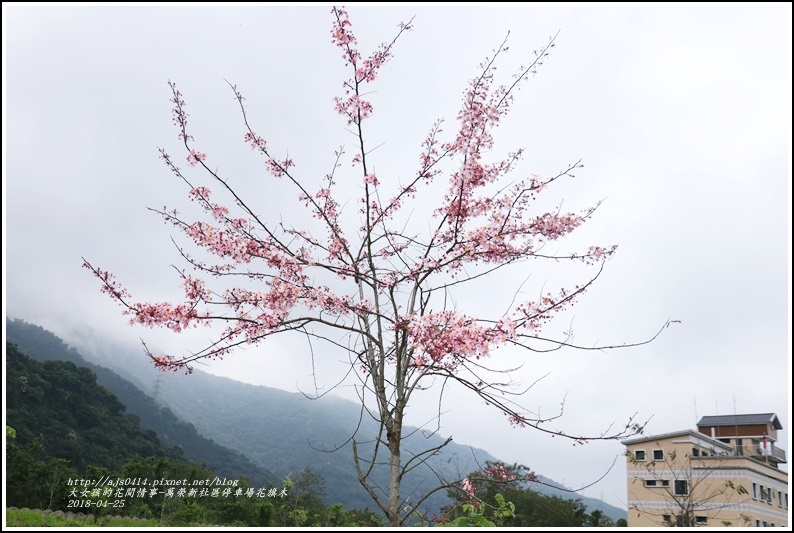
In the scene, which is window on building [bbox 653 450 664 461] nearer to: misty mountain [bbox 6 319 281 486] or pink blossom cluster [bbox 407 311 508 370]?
misty mountain [bbox 6 319 281 486]

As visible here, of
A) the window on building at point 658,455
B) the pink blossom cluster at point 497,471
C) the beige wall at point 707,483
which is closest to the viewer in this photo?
the pink blossom cluster at point 497,471

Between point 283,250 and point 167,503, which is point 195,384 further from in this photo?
point 283,250

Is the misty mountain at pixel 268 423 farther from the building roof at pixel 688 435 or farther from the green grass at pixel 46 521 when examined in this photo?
the green grass at pixel 46 521

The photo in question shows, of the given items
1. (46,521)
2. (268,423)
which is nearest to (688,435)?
(46,521)

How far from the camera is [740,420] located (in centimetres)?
3119

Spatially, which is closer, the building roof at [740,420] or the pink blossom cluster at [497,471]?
the pink blossom cluster at [497,471]

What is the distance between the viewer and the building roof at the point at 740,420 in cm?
3083

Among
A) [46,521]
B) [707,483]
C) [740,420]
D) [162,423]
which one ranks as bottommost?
[46,521]

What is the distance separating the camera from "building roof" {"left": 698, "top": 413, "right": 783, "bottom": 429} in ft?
101

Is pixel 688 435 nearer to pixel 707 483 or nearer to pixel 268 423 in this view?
pixel 707 483

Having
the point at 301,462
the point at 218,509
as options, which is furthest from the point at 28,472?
the point at 301,462

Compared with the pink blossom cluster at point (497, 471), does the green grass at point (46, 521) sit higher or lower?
lower

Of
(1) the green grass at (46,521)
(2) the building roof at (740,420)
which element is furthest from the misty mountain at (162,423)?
(2) the building roof at (740,420)

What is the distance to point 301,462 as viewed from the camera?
50.3 metres
